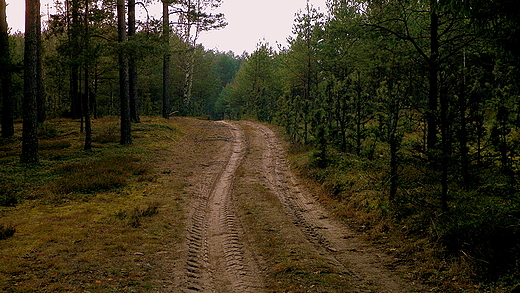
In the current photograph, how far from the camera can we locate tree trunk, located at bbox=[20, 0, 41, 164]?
1471 centimetres

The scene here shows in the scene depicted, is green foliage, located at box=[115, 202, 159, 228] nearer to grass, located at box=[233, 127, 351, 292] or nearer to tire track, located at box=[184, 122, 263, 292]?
tire track, located at box=[184, 122, 263, 292]

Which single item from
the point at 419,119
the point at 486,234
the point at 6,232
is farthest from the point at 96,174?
the point at 486,234

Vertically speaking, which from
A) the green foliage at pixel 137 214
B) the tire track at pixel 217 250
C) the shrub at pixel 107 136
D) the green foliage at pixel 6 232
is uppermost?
the shrub at pixel 107 136

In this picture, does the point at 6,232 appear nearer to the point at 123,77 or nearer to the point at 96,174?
the point at 96,174

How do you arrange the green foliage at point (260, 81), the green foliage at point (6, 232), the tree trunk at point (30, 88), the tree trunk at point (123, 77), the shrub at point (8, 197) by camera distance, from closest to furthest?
the green foliage at point (6, 232), the shrub at point (8, 197), the tree trunk at point (30, 88), the tree trunk at point (123, 77), the green foliage at point (260, 81)

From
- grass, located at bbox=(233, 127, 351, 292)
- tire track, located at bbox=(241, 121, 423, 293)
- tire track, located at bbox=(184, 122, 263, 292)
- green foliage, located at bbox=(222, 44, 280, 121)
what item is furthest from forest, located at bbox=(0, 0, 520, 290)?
green foliage, located at bbox=(222, 44, 280, 121)

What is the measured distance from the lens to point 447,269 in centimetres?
632

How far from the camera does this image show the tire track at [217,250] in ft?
20.2

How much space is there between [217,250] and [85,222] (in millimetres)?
3664

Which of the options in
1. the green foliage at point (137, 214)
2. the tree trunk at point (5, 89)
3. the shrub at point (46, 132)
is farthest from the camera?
the shrub at point (46, 132)

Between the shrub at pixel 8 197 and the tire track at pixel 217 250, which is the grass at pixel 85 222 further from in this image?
the tire track at pixel 217 250

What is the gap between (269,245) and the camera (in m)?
7.79

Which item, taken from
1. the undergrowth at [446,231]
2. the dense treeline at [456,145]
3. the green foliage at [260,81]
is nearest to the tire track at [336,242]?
the undergrowth at [446,231]

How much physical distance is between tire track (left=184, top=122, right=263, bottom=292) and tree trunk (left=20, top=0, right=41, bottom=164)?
26.0ft
